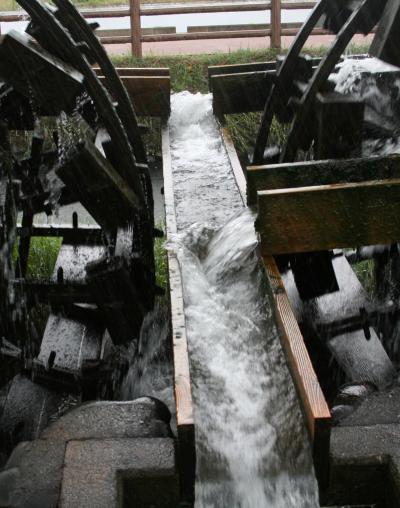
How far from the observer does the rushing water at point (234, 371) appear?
8.86 feet

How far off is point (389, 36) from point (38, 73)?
297 cm

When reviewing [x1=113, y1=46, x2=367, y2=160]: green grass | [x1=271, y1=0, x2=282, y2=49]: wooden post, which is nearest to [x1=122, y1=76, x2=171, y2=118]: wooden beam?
[x1=113, y1=46, x2=367, y2=160]: green grass

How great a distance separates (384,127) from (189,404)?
11.3ft

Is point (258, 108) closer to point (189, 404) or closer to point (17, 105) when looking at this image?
point (17, 105)

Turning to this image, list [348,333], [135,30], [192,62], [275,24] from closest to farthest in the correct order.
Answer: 1. [348,333]
2. [192,62]
3. [135,30]
4. [275,24]

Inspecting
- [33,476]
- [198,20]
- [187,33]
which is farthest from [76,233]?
[198,20]

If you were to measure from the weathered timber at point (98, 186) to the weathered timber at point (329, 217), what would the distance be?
1.49m

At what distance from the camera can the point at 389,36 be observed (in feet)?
18.7

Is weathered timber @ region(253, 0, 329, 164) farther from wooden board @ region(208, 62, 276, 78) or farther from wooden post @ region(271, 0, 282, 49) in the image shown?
wooden post @ region(271, 0, 282, 49)

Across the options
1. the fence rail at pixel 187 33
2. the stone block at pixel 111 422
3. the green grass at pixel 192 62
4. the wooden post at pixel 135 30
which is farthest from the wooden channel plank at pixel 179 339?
the fence rail at pixel 187 33

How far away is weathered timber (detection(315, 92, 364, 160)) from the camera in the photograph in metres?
4.64

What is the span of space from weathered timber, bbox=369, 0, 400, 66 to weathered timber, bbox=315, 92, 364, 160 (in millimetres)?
1191

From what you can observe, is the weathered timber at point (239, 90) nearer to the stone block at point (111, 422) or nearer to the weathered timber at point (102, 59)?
the weathered timber at point (102, 59)

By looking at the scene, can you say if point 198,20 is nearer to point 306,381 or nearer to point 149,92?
point 149,92
